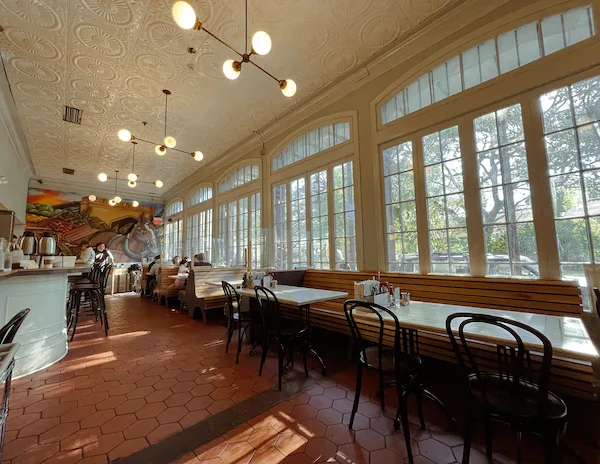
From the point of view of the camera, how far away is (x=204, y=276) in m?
5.08

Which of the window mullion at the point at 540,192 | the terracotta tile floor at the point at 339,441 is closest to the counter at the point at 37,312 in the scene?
the terracotta tile floor at the point at 339,441

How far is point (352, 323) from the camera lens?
206 cm

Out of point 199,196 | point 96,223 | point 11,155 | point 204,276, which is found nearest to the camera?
point 204,276

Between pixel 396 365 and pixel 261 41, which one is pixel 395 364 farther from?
pixel 261 41

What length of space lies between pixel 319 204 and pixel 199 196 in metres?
5.60

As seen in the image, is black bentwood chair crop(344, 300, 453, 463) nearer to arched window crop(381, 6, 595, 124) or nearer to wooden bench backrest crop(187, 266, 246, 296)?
arched window crop(381, 6, 595, 124)

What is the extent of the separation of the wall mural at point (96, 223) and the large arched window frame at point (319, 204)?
7.20 meters

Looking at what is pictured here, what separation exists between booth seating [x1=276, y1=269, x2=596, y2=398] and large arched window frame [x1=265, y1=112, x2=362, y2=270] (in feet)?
3.40

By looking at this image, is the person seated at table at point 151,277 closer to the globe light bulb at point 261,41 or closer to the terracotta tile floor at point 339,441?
the terracotta tile floor at point 339,441

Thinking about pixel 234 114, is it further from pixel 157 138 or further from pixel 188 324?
pixel 188 324

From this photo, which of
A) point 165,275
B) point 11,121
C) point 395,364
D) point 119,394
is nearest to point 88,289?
point 165,275

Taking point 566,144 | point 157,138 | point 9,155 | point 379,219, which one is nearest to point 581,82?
point 566,144

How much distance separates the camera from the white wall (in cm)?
467

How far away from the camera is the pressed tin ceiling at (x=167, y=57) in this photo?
10.3 ft
